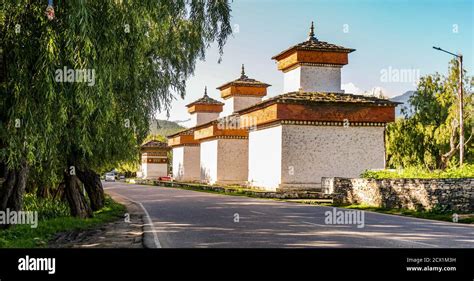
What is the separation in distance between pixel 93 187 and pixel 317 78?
22.0m

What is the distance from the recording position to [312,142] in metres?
36.8

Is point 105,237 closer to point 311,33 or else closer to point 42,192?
point 42,192

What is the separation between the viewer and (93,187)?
2356 centimetres

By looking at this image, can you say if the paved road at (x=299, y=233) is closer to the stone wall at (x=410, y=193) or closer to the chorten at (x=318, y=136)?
the stone wall at (x=410, y=193)

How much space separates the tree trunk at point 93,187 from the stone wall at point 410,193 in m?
11.8

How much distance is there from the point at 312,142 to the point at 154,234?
79.3 ft

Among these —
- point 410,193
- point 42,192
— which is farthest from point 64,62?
point 410,193

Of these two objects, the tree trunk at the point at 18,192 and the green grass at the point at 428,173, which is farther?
the green grass at the point at 428,173

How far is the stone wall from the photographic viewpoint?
776 inches

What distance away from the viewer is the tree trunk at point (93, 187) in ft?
73.2

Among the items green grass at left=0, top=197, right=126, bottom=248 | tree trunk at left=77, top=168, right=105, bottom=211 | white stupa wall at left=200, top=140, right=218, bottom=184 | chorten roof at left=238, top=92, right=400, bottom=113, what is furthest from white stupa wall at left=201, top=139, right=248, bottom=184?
green grass at left=0, top=197, right=126, bottom=248

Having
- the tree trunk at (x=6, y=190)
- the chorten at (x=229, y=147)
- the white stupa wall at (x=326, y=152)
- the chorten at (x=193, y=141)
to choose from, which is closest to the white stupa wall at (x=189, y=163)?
the chorten at (x=193, y=141)

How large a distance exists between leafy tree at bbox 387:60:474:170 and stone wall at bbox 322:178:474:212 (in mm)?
29097
